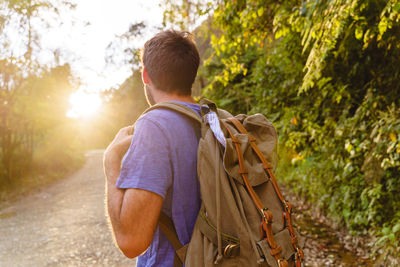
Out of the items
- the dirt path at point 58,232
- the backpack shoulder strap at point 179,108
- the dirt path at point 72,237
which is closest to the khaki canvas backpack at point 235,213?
the backpack shoulder strap at point 179,108

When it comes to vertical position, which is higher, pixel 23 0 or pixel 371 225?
pixel 23 0

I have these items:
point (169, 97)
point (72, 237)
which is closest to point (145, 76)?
point (169, 97)

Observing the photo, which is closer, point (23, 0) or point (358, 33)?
point (358, 33)

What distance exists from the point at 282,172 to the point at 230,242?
24.4ft

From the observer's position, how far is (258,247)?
98 cm

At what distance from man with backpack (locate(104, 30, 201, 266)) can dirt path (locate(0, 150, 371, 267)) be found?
3.54 m

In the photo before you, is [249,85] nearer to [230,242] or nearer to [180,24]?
[180,24]

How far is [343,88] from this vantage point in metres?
4.57

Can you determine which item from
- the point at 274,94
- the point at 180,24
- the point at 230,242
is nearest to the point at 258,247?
the point at 230,242

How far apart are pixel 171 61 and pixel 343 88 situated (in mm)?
4241

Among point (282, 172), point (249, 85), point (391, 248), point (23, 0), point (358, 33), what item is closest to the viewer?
point (358, 33)

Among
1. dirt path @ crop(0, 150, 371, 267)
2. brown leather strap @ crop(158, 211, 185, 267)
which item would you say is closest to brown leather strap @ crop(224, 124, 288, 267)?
brown leather strap @ crop(158, 211, 185, 267)

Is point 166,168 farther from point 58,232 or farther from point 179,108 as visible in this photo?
point 58,232

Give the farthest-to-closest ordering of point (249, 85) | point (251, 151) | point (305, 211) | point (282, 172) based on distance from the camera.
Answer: point (249, 85) → point (282, 172) → point (305, 211) → point (251, 151)
